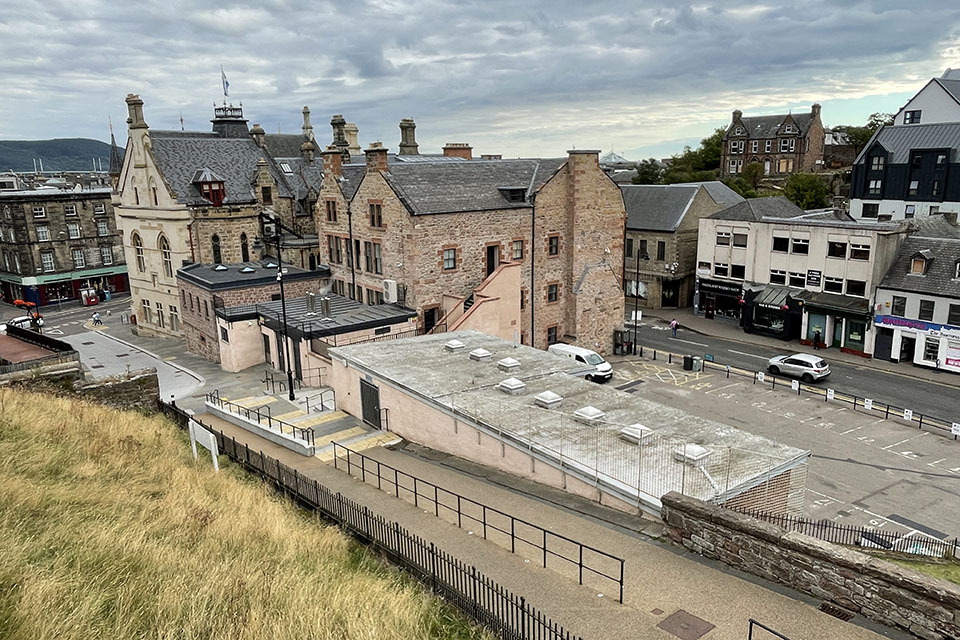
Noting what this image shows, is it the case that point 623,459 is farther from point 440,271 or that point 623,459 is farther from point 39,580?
point 440,271

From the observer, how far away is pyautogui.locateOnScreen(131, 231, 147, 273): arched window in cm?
4603

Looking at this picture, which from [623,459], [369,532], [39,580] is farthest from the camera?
[623,459]

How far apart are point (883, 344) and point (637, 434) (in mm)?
29951

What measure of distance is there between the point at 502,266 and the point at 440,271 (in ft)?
10.9

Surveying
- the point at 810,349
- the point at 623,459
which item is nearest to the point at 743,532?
the point at 623,459

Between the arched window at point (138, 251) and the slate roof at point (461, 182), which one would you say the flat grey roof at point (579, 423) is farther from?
the arched window at point (138, 251)

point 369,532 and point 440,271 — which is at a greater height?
point 440,271

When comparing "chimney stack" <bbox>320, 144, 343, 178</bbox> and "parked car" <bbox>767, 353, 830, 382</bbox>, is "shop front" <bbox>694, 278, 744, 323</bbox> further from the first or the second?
"chimney stack" <bbox>320, 144, 343, 178</bbox>

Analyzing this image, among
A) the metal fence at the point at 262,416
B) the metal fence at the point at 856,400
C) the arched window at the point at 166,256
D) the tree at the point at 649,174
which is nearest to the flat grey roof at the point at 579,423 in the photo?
the metal fence at the point at 262,416

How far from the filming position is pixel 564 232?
39.6 metres

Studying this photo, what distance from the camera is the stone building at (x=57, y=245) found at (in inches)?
2368

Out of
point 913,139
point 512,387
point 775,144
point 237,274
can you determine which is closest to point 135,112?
point 237,274

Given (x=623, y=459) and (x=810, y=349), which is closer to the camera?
(x=623, y=459)

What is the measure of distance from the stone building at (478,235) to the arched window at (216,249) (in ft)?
25.5
